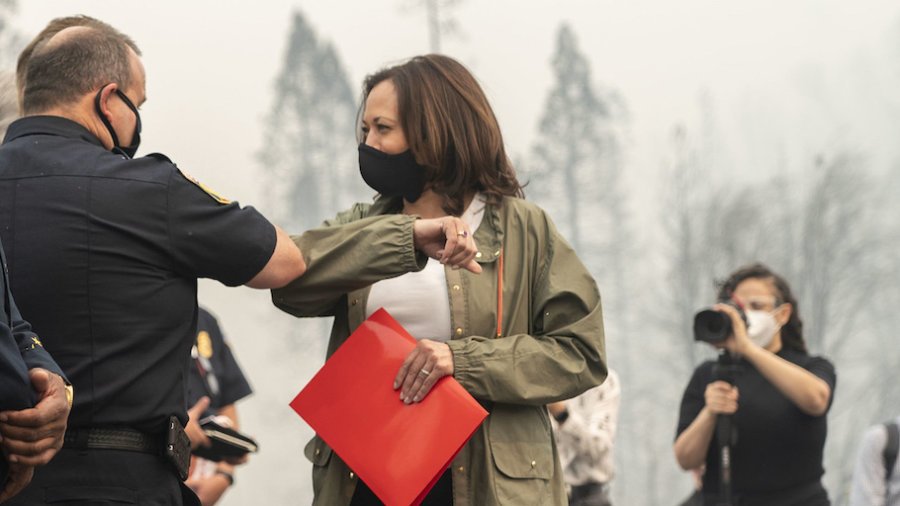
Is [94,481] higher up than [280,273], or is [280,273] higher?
[280,273]

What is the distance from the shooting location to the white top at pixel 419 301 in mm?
2688

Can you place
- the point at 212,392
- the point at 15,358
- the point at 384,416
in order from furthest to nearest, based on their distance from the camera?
the point at 212,392, the point at 384,416, the point at 15,358

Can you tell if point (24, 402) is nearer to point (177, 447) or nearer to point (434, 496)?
point (177, 447)

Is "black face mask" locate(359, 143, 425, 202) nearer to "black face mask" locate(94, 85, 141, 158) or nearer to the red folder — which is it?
the red folder

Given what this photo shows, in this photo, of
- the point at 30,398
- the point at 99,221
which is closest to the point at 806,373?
the point at 99,221

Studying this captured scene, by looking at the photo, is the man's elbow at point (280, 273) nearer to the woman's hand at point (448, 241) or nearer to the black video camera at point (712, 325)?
the woman's hand at point (448, 241)

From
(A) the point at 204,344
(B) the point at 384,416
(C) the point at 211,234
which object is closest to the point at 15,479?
(C) the point at 211,234

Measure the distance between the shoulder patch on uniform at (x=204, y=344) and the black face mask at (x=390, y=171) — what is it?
166cm

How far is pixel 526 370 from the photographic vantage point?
2584mm

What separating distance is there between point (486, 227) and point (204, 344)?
1.80 meters

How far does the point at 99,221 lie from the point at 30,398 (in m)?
0.48

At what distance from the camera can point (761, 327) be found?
4.44m

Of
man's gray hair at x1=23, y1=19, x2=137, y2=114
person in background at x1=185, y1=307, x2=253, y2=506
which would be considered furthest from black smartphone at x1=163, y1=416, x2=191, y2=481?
person in background at x1=185, y1=307, x2=253, y2=506

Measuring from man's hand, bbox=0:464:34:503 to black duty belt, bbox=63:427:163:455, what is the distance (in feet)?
0.97
